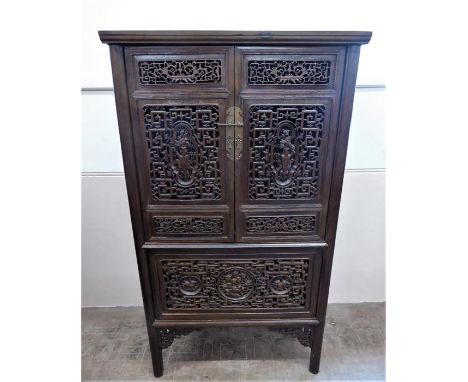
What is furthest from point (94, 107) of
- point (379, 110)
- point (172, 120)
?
point (379, 110)

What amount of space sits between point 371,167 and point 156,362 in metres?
1.39

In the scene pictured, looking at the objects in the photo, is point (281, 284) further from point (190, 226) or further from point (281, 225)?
point (190, 226)

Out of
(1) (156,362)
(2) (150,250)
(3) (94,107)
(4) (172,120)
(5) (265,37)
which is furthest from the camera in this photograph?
(3) (94,107)

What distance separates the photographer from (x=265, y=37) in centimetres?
106

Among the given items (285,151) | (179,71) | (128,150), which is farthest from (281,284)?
(179,71)

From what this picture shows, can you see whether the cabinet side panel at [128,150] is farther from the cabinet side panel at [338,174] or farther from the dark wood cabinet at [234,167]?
the cabinet side panel at [338,174]

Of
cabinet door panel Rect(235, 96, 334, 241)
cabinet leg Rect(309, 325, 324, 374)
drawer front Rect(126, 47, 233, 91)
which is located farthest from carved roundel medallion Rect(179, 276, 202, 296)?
drawer front Rect(126, 47, 233, 91)

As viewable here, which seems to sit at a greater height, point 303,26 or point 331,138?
point 303,26

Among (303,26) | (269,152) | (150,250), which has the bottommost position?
(150,250)

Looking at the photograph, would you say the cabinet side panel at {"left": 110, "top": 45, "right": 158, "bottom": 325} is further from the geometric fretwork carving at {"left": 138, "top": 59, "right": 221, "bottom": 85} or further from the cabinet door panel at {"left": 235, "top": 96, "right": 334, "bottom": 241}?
the cabinet door panel at {"left": 235, "top": 96, "right": 334, "bottom": 241}

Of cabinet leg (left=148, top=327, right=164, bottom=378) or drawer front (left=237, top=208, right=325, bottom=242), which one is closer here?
drawer front (left=237, top=208, right=325, bottom=242)

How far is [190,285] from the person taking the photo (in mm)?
1359

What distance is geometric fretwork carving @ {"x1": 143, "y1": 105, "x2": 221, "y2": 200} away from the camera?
1.16 metres

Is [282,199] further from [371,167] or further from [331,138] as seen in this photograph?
[371,167]
